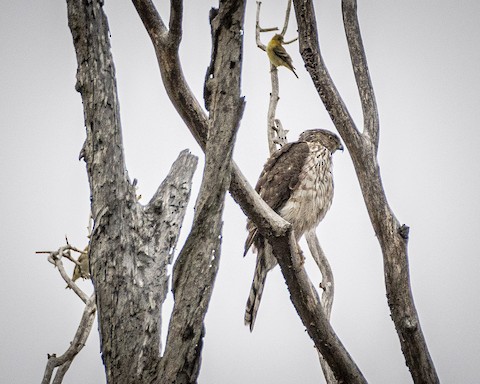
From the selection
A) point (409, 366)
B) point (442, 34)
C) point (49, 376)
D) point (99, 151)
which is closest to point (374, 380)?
point (409, 366)

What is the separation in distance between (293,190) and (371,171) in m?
1.48

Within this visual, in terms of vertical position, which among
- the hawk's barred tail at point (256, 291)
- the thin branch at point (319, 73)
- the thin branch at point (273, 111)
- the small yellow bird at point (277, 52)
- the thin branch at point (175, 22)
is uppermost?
the small yellow bird at point (277, 52)

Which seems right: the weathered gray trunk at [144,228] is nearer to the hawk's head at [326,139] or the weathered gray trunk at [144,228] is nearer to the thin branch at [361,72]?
the thin branch at [361,72]

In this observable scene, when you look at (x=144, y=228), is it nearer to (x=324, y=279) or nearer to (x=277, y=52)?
(x=324, y=279)

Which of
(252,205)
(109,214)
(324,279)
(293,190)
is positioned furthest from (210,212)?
(293,190)

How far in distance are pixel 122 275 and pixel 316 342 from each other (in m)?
1.26

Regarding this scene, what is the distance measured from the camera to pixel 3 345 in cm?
554

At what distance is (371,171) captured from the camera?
2.84 meters

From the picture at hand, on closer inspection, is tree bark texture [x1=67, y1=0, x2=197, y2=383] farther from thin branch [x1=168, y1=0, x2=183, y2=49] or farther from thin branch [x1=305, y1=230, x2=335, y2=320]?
thin branch [x1=305, y1=230, x2=335, y2=320]

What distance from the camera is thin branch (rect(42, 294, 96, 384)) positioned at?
133 inches

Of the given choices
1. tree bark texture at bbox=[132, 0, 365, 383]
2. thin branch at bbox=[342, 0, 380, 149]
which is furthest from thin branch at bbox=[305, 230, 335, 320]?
thin branch at bbox=[342, 0, 380, 149]

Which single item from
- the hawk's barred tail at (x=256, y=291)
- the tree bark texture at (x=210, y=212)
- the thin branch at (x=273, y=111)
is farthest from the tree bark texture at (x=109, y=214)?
the thin branch at (x=273, y=111)

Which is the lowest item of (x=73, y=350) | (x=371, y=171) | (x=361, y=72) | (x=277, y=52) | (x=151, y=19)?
(x=73, y=350)

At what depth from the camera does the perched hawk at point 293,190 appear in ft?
13.5
